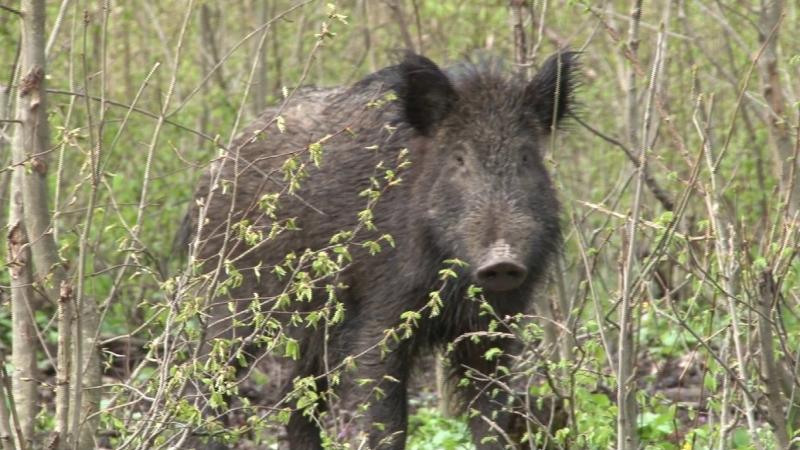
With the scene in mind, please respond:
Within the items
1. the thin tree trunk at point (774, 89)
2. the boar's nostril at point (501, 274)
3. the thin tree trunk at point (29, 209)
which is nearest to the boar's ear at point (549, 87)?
the thin tree trunk at point (774, 89)

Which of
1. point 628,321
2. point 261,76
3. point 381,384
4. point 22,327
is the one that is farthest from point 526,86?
point 261,76

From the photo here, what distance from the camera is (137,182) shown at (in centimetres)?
958

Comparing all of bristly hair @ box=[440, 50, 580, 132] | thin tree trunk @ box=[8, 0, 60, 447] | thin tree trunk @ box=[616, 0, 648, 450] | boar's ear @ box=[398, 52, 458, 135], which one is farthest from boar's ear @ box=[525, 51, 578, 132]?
thin tree trunk @ box=[8, 0, 60, 447]

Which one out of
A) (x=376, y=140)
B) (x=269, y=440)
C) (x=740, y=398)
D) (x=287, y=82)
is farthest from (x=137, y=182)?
(x=740, y=398)

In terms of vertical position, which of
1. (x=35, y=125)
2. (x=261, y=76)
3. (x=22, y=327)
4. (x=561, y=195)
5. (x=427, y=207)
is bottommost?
(x=22, y=327)

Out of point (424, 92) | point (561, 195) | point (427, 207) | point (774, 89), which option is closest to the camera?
point (427, 207)

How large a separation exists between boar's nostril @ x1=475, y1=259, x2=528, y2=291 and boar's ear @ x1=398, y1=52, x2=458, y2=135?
2.99 ft

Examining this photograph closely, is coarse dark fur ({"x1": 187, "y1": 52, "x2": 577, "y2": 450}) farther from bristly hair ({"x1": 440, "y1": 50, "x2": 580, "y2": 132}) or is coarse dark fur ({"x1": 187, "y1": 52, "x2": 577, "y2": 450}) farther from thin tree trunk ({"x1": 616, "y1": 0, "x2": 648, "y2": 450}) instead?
thin tree trunk ({"x1": 616, "y1": 0, "x2": 648, "y2": 450})

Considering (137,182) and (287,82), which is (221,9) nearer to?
(287,82)

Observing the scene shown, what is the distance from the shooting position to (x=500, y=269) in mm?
5684

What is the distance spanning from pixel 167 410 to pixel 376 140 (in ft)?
7.27

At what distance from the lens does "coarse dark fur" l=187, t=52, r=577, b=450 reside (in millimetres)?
6047

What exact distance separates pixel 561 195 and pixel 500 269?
115 centimetres

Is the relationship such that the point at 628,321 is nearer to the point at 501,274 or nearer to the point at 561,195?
the point at 501,274
